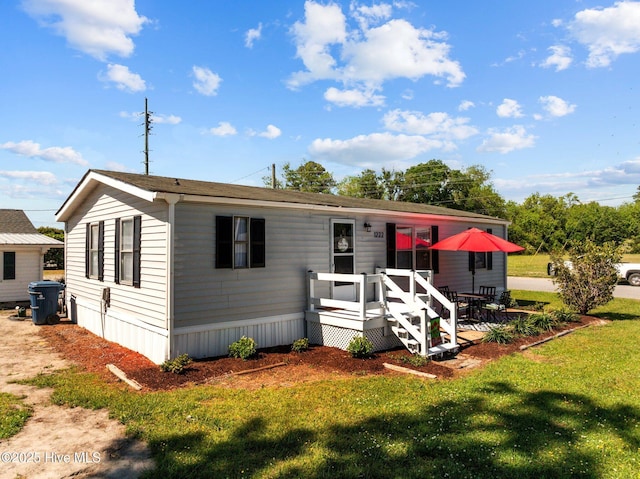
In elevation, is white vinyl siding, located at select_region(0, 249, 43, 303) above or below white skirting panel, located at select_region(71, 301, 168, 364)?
above

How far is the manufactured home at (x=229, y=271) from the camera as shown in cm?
731

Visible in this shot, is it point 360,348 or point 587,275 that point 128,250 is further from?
point 587,275

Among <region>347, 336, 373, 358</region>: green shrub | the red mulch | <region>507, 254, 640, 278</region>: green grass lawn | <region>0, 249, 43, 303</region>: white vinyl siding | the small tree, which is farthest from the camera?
<region>507, 254, 640, 278</region>: green grass lawn

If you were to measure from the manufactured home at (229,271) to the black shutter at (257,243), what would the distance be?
2cm

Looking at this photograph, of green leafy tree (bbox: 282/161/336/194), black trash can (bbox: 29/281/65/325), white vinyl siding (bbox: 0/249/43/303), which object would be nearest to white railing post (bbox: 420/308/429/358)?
black trash can (bbox: 29/281/65/325)

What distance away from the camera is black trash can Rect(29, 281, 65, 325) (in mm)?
11406

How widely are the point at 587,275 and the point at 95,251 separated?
46.4 feet

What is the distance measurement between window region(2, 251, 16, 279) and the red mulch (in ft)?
30.5

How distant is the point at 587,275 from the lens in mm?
11500

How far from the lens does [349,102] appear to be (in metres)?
23.9

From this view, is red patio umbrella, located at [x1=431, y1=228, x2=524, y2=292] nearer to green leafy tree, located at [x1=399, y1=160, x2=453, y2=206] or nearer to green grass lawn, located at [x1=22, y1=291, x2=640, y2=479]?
green grass lawn, located at [x1=22, y1=291, x2=640, y2=479]

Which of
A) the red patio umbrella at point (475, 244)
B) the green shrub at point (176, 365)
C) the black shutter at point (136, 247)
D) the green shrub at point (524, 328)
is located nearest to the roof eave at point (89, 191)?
the black shutter at point (136, 247)

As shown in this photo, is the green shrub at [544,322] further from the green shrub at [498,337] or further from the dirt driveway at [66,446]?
the dirt driveway at [66,446]

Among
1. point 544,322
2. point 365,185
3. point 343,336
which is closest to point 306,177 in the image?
point 365,185
